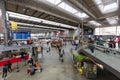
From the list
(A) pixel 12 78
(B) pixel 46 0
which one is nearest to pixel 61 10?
(B) pixel 46 0

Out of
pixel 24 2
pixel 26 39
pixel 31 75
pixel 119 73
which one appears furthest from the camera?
pixel 26 39

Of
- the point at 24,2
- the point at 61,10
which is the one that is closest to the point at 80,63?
the point at 61,10

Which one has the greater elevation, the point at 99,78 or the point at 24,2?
the point at 24,2

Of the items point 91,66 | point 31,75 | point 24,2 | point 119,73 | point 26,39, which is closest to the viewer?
point 119,73

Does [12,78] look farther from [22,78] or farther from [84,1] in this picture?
[84,1]

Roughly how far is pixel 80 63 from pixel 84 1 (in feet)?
21.3

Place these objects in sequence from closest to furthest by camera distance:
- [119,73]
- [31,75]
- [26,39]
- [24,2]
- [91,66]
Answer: [119,73], [24,2], [91,66], [31,75], [26,39]

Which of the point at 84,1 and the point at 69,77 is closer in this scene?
the point at 84,1

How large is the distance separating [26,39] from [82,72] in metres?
6.91

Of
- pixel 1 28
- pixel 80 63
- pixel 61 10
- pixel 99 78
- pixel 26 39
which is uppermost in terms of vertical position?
pixel 61 10

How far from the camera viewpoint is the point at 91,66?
8.64m

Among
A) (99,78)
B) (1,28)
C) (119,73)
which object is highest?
(1,28)

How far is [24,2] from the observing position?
7.48 meters

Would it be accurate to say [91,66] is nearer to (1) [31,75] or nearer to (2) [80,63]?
(2) [80,63]
